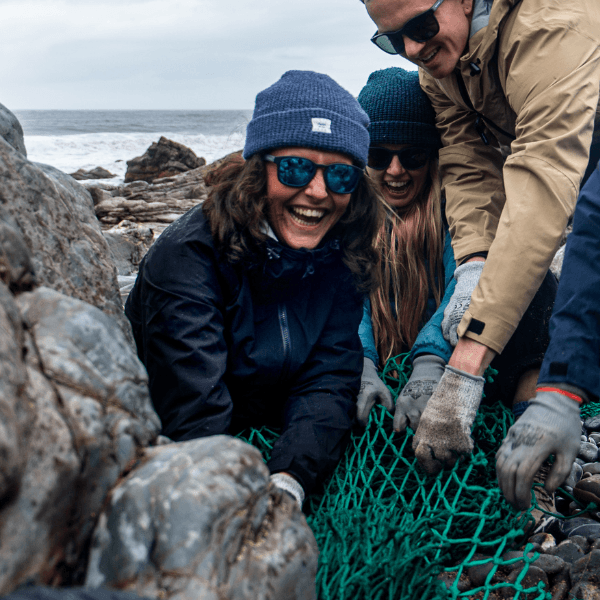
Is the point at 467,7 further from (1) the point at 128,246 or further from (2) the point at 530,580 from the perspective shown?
(1) the point at 128,246

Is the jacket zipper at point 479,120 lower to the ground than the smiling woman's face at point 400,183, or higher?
higher

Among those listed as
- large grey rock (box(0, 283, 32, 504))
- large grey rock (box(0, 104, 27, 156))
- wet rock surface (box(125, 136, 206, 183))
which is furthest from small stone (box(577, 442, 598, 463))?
wet rock surface (box(125, 136, 206, 183))

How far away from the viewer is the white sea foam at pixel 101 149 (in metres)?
26.6

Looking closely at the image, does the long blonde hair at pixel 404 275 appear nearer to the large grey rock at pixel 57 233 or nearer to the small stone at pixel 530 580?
the small stone at pixel 530 580

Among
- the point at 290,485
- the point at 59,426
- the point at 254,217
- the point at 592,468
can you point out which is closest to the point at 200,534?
the point at 59,426

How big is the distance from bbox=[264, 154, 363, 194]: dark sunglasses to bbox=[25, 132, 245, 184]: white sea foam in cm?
2318

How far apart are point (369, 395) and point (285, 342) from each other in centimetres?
47

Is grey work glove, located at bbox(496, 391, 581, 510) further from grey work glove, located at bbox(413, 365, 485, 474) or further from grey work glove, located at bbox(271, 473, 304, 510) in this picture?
grey work glove, located at bbox(271, 473, 304, 510)

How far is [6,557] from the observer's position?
0.87m

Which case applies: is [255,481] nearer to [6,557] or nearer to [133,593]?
[133,593]

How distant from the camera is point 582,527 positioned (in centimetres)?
214

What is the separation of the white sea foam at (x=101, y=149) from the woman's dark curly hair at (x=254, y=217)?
2298 cm

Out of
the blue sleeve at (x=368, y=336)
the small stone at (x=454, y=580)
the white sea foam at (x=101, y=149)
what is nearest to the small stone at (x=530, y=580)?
the small stone at (x=454, y=580)

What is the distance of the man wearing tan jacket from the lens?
7.36 ft
